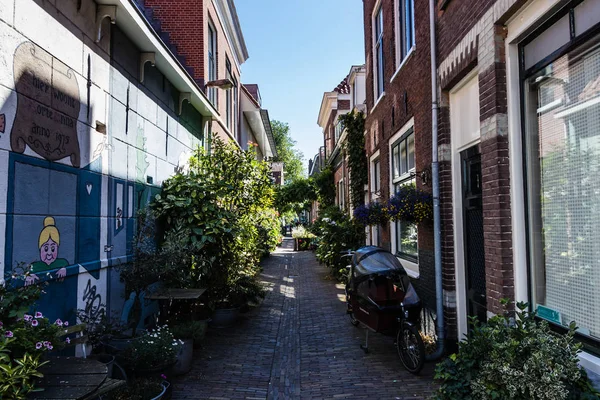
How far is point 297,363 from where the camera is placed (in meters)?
5.52

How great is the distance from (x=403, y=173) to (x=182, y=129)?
13.9ft

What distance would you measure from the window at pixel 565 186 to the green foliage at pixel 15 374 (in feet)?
11.2

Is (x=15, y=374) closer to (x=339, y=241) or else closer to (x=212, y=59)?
(x=339, y=241)

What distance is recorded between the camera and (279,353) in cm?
596

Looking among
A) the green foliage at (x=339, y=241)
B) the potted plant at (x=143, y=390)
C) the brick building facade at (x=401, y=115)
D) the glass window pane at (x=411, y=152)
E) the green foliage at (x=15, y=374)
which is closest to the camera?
the green foliage at (x=15, y=374)

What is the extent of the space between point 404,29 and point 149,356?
257 inches

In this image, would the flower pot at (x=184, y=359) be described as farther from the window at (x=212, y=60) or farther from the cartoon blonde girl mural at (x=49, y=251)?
the window at (x=212, y=60)

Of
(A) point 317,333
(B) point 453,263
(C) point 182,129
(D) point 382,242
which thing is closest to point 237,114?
(C) point 182,129

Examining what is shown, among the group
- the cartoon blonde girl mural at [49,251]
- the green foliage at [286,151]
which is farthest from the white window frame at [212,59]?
the green foliage at [286,151]

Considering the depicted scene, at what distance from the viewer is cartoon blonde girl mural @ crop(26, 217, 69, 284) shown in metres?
3.55

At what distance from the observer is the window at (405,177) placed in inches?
276

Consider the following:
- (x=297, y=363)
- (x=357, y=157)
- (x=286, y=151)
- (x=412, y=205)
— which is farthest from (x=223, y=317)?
(x=286, y=151)

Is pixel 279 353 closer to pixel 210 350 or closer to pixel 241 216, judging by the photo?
pixel 210 350

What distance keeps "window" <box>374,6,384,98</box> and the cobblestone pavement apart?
4951mm
